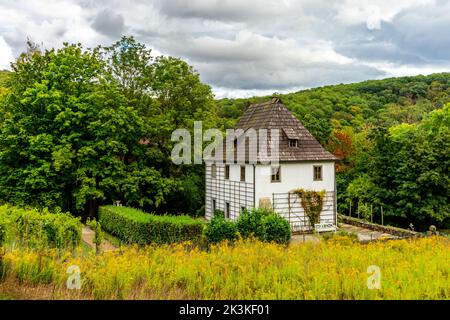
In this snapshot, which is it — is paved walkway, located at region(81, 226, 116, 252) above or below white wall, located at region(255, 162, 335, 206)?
below

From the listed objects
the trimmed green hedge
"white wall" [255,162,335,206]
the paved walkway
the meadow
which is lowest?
the paved walkway

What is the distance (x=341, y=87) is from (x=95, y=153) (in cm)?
5689

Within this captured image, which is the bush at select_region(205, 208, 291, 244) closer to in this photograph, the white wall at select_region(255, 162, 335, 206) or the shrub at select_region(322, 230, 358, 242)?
the shrub at select_region(322, 230, 358, 242)

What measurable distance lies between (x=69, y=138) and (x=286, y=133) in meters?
12.3

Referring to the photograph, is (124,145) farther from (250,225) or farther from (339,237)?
(339,237)

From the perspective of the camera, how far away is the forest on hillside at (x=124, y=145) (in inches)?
1040

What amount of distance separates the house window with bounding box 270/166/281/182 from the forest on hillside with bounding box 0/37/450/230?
6218 millimetres

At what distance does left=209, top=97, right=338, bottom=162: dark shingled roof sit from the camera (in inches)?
1029

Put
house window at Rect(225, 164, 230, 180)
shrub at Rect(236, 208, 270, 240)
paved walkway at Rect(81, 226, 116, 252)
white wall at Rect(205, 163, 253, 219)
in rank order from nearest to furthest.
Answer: shrub at Rect(236, 208, 270, 240) → paved walkway at Rect(81, 226, 116, 252) → white wall at Rect(205, 163, 253, 219) → house window at Rect(225, 164, 230, 180)

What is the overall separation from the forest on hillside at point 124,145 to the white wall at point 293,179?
628 centimetres

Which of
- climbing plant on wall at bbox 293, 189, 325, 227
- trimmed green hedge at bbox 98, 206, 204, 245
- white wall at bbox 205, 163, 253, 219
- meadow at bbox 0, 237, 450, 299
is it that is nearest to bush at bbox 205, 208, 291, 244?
trimmed green hedge at bbox 98, 206, 204, 245

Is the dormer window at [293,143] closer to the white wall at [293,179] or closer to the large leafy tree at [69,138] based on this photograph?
the white wall at [293,179]

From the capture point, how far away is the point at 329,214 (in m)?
26.8

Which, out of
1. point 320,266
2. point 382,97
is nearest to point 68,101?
point 320,266
